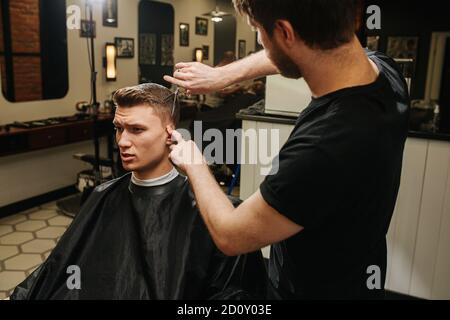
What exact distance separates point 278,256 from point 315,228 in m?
0.26

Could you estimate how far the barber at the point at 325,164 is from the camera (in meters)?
0.83

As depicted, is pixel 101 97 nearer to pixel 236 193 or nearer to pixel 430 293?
pixel 236 193

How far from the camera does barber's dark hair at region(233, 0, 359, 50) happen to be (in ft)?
2.70

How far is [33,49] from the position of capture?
3.98 m

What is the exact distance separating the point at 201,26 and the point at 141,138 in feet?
17.3

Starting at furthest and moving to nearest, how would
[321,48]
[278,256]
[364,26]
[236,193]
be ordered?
[236,193]
[364,26]
[278,256]
[321,48]

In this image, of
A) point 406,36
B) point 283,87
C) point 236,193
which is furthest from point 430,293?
point 406,36

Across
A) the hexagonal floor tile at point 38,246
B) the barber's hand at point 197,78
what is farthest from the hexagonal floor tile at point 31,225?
the barber's hand at point 197,78

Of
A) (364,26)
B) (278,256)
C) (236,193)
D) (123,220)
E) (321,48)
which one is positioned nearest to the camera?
(321,48)

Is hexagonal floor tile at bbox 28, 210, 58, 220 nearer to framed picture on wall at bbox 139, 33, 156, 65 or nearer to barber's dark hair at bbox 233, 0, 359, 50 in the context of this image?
framed picture on wall at bbox 139, 33, 156, 65

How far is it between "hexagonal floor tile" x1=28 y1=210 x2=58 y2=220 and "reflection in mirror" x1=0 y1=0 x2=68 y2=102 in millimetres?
1051

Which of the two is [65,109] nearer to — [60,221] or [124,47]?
[124,47]
